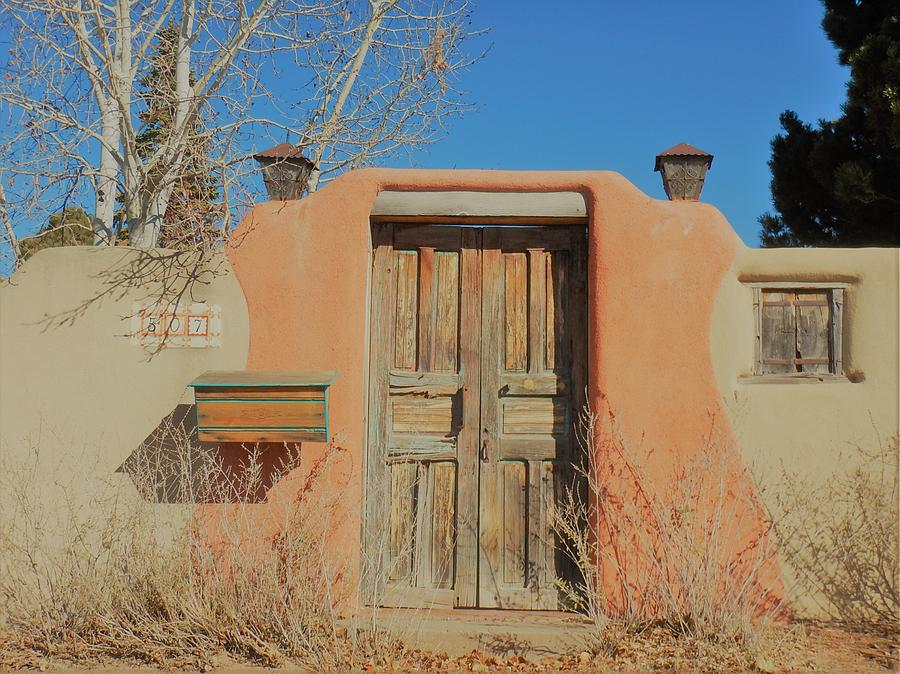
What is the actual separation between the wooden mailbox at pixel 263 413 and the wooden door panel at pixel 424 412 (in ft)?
1.86

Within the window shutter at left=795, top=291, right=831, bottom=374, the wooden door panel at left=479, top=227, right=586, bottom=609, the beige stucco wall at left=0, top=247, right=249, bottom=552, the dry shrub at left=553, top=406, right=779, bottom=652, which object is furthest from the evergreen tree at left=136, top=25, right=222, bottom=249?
the window shutter at left=795, top=291, right=831, bottom=374

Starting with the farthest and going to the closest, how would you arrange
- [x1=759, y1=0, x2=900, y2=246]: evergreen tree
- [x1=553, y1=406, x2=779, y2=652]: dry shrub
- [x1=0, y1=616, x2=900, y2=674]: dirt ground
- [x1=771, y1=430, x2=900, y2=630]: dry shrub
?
1. [x1=759, y1=0, x2=900, y2=246]: evergreen tree
2. [x1=771, y1=430, x2=900, y2=630]: dry shrub
3. [x1=553, y1=406, x2=779, y2=652]: dry shrub
4. [x1=0, y1=616, x2=900, y2=674]: dirt ground

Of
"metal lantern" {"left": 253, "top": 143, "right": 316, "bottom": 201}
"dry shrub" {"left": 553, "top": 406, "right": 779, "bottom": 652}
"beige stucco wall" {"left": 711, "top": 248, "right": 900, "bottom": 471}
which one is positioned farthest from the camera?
"metal lantern" {"left": 253, "top": 143, "right": 316, "bottom": 201}

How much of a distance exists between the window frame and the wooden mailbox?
8.20 feet

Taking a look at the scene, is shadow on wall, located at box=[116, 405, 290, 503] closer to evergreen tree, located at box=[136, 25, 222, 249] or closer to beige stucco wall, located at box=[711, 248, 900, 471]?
evergreen tree, located at box=[136, 25, 222, 249]

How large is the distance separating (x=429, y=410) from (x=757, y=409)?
1.92 metres

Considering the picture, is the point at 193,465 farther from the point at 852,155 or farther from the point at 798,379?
the point at 852,155

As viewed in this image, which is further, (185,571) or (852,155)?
(852,155)

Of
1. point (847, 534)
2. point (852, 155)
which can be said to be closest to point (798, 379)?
point (847, 534)

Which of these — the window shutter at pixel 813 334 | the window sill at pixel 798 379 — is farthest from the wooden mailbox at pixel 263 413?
the window shutter at pixel 813 334

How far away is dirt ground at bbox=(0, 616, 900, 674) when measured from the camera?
3.55 metres

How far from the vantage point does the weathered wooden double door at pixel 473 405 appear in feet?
14.0

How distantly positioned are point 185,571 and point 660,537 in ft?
8.45

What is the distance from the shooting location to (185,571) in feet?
12.6
